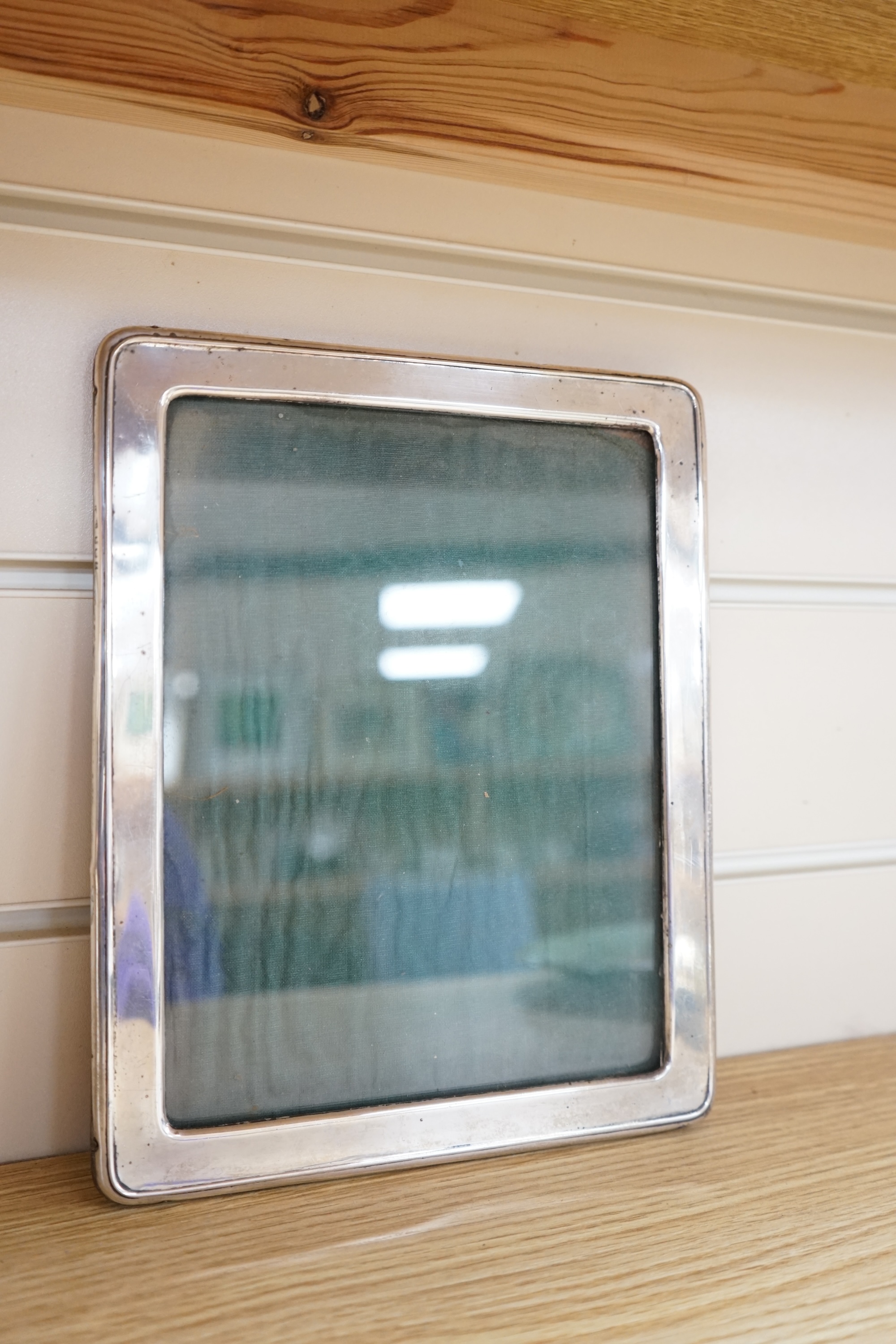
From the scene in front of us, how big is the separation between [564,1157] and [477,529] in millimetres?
502

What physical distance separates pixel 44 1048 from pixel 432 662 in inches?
16.7

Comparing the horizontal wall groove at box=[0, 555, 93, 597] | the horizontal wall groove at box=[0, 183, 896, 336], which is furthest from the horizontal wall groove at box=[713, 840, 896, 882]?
the horizontal wall groove at box=[0, 555, 93, 597]

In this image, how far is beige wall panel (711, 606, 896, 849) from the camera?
97 centimetres

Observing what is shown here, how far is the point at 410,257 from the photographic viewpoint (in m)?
0.87

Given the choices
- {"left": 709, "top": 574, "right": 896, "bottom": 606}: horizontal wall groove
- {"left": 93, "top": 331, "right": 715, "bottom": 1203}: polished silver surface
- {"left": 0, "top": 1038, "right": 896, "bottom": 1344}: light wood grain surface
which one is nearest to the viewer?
{"left": 0, "top": 1038, "right": 896, "bottom": 1344}: light wood grain surface

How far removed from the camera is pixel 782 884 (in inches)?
39.1

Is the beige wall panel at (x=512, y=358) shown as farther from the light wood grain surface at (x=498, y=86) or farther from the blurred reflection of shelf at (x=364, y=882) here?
the blurred reflection of shelf at (x=364, y=882)

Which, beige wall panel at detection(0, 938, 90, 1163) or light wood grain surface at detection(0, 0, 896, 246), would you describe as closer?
light wood grain surface at detection(0, 0, 896, 246)

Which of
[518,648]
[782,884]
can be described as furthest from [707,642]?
[782,884]

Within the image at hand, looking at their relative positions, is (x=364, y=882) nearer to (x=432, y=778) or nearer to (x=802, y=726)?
(x=432, y=778)

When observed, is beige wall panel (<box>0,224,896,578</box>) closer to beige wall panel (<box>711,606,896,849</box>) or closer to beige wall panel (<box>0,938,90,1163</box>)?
beige wall panel (<box>711,606,896,849</box>)

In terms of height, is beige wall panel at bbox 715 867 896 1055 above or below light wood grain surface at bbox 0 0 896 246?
below

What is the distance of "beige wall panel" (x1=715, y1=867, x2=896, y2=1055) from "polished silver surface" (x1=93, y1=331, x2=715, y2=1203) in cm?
15

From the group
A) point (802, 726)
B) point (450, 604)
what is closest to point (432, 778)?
point (450, 604)
